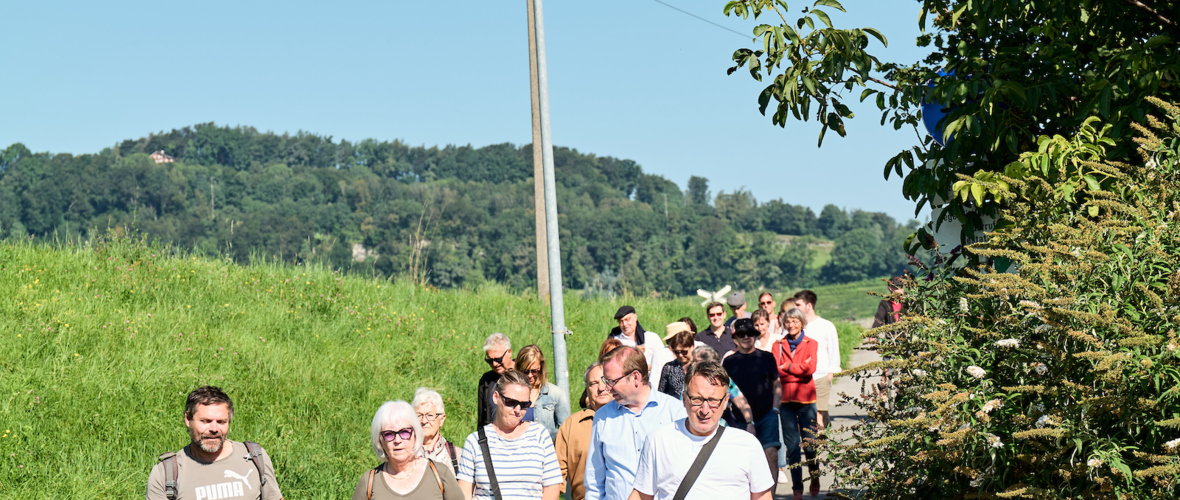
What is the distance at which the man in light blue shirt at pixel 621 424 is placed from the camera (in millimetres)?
5246

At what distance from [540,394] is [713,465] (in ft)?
9.10

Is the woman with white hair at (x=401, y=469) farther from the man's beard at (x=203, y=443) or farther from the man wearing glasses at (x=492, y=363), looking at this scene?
the man wearing glasses at (x=492, y=363)

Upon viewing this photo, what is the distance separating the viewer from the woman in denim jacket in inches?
267

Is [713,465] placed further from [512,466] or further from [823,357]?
[823,357]

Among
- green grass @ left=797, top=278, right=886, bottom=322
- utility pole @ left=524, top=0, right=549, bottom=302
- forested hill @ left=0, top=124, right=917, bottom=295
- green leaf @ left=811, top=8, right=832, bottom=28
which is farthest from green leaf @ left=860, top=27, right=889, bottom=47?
green grass @ left=797, top=278, right=886, bottom=322

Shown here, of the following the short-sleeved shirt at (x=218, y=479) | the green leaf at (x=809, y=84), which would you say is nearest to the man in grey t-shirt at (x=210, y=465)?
the short-sleeved shirt at (x=218, y=479)

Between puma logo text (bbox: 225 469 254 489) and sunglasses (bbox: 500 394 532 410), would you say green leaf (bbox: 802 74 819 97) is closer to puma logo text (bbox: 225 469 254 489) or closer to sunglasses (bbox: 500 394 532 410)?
sunglasses (bbox: 500 394 532 410)

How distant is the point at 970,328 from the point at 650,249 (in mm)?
111478

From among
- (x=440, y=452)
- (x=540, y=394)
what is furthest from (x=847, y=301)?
(x=440, y=452)

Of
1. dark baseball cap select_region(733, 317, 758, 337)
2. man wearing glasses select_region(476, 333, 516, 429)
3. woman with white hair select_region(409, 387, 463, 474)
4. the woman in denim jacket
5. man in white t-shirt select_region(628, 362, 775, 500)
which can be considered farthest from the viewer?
dark baseball cap select_region(733, 317, 758, 337)

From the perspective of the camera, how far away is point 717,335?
36.0ft

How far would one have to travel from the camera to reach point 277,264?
17.4 meters

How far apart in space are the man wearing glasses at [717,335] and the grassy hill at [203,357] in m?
3.01

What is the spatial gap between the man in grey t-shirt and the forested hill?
2767 inches
